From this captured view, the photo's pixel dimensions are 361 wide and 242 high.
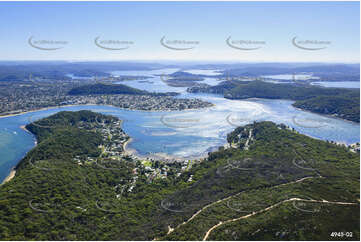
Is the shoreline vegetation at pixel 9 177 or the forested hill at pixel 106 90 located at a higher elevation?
the forested hill at pixel 106 90

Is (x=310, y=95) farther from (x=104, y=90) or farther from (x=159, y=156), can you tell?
(x=104, y=90)

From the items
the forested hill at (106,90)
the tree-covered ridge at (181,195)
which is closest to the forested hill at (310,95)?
the forested hill at (106,90)

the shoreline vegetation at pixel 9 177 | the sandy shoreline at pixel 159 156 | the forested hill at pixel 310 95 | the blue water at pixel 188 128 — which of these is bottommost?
the shoreline vegetation at pixel 9 177

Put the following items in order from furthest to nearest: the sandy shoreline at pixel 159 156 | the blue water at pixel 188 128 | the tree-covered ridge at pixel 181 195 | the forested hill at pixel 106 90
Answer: the forested hill at pixel 106 90 < the blue water at pixel 188 128 < the sandy shoreline at pixel 159 156 < the tree-covered ridge at pixel 181 195

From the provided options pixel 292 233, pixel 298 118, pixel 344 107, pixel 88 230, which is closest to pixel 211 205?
pixel 292 233

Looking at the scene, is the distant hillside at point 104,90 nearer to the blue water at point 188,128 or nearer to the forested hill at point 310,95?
the blue water at point 188,128

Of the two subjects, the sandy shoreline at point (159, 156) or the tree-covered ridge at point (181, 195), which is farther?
the sandy shoreline at point (159, 156)

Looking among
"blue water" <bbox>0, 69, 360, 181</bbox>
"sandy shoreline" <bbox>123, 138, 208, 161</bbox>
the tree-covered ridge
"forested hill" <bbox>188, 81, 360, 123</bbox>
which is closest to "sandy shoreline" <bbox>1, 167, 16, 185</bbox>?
"blue water" <bbox>0, 69, 360, 181</bbox>

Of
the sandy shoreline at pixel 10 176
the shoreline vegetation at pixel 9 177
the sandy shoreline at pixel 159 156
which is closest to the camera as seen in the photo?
the shoreline vegetation at pixel 9 177
